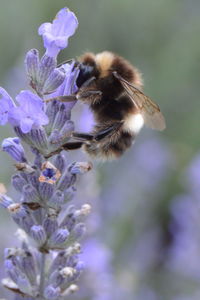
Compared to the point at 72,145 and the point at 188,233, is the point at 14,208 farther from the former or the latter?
the point at 188,233

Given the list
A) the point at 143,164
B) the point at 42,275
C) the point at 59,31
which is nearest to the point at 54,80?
the point at 59,31

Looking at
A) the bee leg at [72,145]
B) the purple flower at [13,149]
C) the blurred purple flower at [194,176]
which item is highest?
the blurred purple flower at [194,176]

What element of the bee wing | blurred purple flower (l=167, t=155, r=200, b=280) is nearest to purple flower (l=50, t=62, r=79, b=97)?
the bee wing

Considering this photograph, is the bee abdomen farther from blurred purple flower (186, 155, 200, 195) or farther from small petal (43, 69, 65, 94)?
blurred purple flower (186, 155, 200, 195)

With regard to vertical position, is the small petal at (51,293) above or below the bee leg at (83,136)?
below

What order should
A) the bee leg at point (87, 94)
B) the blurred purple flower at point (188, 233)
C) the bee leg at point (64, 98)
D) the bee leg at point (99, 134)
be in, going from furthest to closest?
the blurred purple flower at point (188, 233), the bee leg at point (99, 134), the bee leg at point (87, 94), the bee leg at point (64, 98)

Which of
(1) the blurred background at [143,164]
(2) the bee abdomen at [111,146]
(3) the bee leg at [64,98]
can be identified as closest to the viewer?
(3) the bee leg at [64,98]

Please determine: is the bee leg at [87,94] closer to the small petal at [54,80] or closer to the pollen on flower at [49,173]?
the small petal at [54,80]

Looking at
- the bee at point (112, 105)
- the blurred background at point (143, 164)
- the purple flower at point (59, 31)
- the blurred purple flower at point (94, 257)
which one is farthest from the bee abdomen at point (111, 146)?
the blurred purple flower at point (94, 257)
